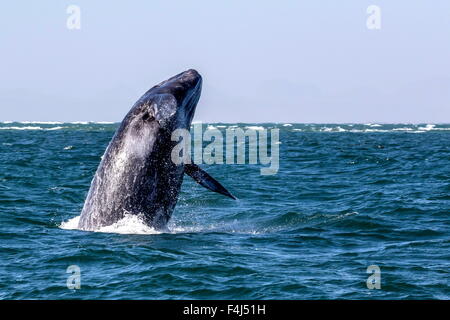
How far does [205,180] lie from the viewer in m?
19.6

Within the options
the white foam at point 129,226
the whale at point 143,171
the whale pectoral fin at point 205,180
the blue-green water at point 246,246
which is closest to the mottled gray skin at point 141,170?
the whale at point 143,171

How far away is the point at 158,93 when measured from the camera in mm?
19828

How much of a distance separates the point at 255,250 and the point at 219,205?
9551mm

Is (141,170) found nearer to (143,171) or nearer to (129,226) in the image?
(143,171)

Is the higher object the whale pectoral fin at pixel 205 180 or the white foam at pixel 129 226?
the whale pectoral fin at pixel 205 180

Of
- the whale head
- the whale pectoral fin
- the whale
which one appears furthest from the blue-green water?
the whale head

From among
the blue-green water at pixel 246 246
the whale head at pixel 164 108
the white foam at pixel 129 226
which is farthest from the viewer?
A: the whale head at pixel 164 108

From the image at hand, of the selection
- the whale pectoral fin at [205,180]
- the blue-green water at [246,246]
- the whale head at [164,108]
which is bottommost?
the blue-green water at [246,246]

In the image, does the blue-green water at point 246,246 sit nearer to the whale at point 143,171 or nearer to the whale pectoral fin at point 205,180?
the whale at point 143,171

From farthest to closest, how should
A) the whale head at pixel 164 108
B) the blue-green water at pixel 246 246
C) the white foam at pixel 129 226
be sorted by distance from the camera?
the whale head at pixel 164 108 → the white foam at pixel 129 226 → the blue-green water at pixel 246 246

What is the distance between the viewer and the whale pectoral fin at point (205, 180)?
768 inches
